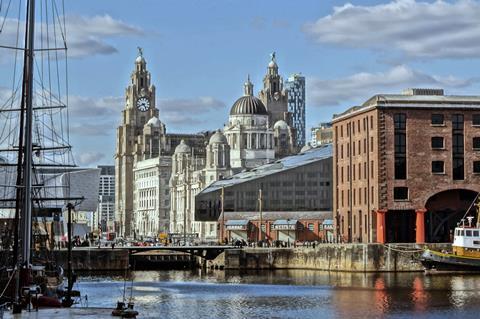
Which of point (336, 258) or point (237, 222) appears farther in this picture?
point (237, 222)

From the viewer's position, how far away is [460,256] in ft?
393

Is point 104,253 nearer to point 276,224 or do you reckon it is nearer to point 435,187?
point 435,187

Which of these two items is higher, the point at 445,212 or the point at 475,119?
the point at 475,119

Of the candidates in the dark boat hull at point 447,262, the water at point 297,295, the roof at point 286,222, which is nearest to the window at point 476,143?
the dark boat hull at point 447,262

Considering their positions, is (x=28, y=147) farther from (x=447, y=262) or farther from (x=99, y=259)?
(x=99, y=259)

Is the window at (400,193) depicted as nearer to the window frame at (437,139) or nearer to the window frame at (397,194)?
the window frame at (397,194)

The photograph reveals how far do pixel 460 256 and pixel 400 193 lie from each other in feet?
48.1

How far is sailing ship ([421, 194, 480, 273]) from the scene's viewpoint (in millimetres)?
119625

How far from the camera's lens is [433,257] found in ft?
393

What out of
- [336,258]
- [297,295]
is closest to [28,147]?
[297,295]

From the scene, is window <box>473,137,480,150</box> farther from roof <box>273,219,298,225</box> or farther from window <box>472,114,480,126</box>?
roof <box>273,219,298,225</box>

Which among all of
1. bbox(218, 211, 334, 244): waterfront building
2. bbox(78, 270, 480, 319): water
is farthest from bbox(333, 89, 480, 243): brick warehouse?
bbox(218, 211, 334, 244): waterfront building

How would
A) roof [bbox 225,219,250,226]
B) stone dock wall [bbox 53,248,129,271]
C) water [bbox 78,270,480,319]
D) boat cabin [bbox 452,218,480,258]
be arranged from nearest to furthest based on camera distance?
water [bbox 78,270,480,319] → boat cabin [bbox 452,218,480,258] → stone dock wall [bbox 53,248,129,271] → roof [bbox 225,219,250,226]

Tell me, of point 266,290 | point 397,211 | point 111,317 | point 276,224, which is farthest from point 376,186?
point 111,317
